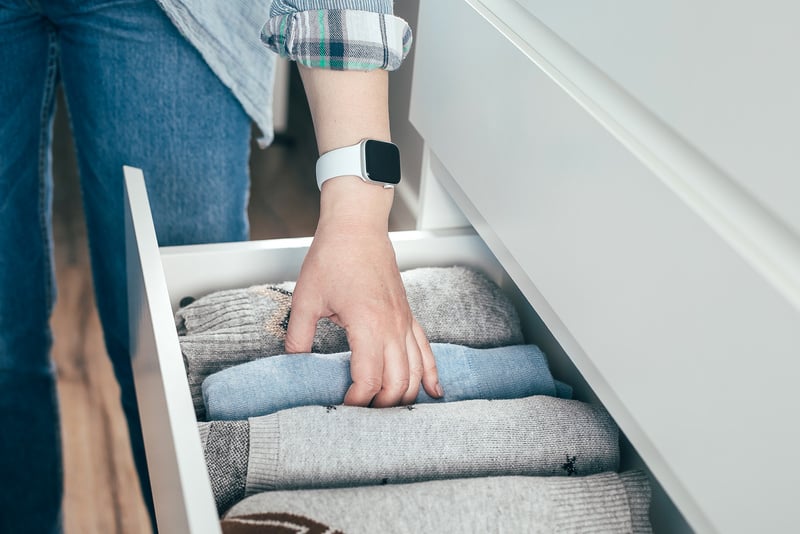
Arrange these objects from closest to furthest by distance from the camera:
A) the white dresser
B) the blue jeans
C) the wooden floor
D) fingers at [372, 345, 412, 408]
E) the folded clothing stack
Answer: the white dresser, the folded clothing stack, fingers at [372, 345, 412, 408], the blue jeans, the wooden floor

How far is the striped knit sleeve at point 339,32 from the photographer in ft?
1.91

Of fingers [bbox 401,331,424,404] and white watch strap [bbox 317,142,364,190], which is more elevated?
white watch strap [bbox 317,142,364,190]

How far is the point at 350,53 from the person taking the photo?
1.94ft

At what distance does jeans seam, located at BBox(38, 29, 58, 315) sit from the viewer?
714 millimetres

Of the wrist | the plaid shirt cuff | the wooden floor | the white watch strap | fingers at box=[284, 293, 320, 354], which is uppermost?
the plaid shirt cuff

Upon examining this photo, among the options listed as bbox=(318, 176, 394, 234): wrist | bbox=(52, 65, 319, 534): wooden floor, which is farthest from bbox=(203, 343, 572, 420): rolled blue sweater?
bbox=(52, 65, 319, 534): wooden floor

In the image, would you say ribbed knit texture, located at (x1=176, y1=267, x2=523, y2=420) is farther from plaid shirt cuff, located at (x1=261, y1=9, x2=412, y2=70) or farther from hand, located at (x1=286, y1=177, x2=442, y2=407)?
plaid shirt cuff, located at (x1=261, y1=9, x2=412, y2=70)

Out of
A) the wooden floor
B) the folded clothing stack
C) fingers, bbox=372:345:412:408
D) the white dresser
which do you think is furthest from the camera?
the wooden floor

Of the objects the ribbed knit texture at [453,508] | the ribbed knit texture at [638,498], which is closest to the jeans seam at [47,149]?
the ribbed knit texture at [453,508]

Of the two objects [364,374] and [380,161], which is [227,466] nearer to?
[364,374]

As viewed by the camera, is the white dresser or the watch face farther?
the watch face

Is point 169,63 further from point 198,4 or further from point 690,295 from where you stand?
point 690,295

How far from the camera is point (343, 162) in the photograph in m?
0.60

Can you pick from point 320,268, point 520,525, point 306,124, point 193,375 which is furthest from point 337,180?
point 306,124
